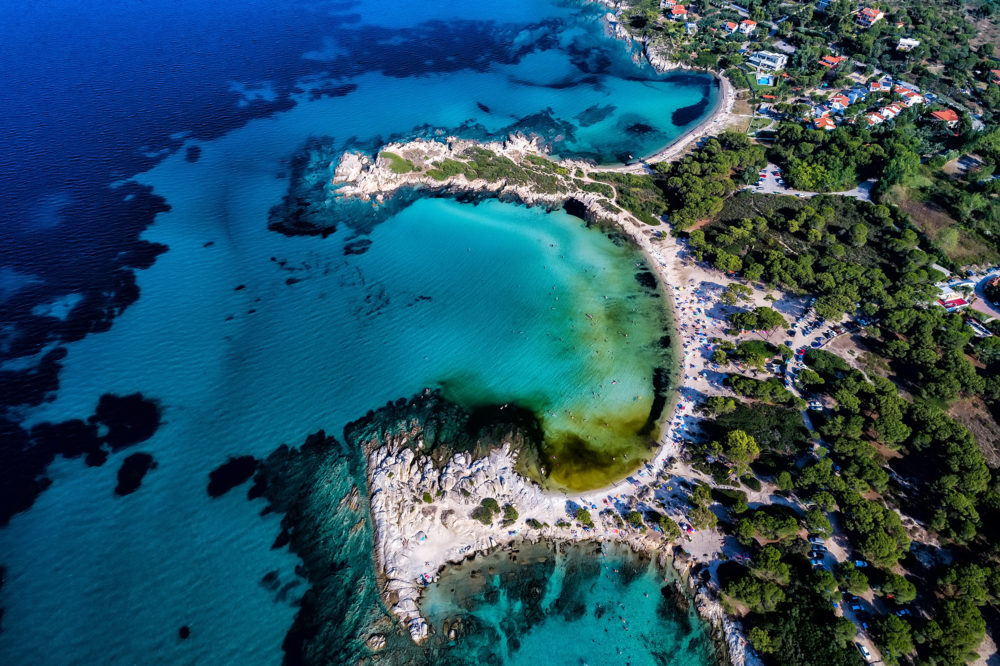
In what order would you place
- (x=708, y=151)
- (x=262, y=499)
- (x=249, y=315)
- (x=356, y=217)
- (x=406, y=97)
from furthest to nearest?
(x=406, y=97)
(x=708, y=151)
(x=356, y=217)
(x=249, y=315)
(x=262, y=499)

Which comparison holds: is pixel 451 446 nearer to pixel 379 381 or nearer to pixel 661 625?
pixel 379 381

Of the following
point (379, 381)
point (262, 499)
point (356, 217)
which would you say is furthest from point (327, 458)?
point (356, 217)

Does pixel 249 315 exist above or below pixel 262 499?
above

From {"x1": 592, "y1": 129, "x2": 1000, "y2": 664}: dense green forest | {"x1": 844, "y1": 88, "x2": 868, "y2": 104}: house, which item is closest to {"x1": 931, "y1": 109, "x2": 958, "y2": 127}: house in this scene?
{"x1": 844, "y1": 88, "x2": 868, "y2": 104}: house

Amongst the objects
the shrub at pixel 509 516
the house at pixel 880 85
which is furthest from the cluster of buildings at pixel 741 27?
the shrub at pixel 509 516

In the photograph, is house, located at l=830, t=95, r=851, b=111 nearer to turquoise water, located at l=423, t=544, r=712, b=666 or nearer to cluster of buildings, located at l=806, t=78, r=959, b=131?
cluster of buildings, located at l=806, t=78, r=959, b=131
